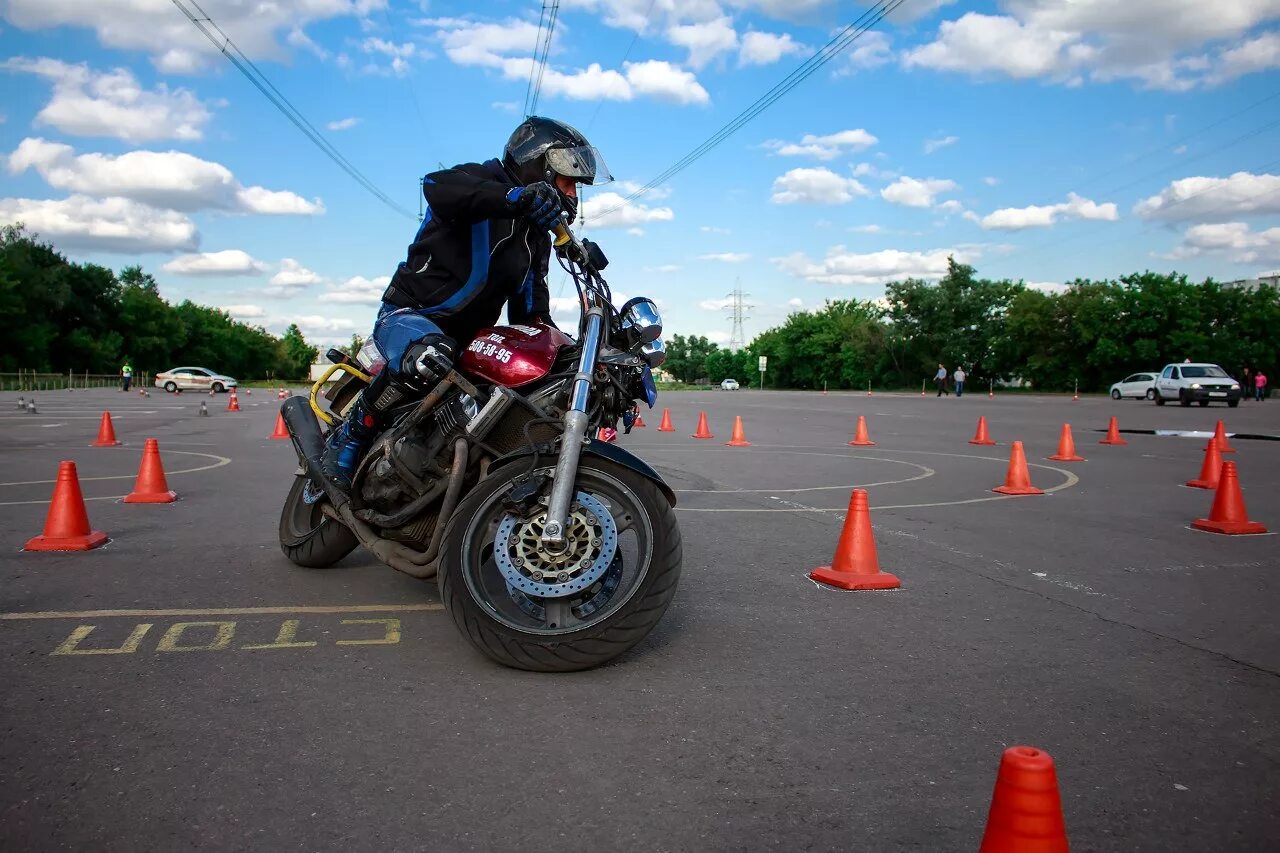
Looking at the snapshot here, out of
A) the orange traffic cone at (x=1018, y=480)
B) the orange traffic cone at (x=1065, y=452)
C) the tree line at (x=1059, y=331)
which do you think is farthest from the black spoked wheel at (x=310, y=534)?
the tree line at (x=1059, y=331)

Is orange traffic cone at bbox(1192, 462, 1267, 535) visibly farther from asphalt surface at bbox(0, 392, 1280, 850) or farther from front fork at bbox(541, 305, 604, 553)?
front fork at bbox(541, 305, 604, 553)

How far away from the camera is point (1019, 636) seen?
16.0 feet

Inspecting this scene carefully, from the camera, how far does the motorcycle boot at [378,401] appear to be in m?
4.50

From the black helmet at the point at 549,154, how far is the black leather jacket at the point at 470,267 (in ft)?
0.32

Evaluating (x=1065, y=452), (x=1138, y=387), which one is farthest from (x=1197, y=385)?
(x=1065, y=452)

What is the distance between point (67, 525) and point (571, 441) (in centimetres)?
477

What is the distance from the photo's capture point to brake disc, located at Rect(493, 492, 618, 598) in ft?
13.1

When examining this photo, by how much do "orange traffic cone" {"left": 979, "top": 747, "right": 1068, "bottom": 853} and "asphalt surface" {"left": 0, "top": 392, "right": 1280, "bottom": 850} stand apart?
49 centimetres

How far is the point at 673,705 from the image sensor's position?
372 cm

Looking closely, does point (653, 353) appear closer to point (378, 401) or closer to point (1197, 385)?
point (378, 401)

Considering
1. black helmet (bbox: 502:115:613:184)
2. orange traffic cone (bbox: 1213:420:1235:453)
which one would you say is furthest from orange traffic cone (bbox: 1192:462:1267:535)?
orange traffic cone (bbox: 1213:420:1235:453)

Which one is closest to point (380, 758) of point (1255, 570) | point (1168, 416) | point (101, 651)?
point (101, 651)

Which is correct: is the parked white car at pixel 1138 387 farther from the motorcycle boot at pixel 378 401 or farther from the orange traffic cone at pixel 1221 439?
the motorcycle boot at pixel 378 401

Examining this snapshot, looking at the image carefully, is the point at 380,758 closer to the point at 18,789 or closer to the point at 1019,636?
the point at 18,789
